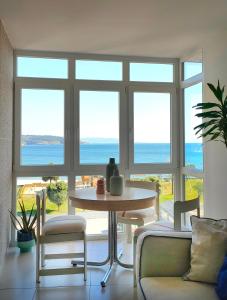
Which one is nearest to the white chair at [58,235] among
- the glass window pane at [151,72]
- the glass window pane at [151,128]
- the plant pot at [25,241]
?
the plant pot at [25,241]

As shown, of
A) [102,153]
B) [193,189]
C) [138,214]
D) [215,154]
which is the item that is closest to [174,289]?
[138,214]

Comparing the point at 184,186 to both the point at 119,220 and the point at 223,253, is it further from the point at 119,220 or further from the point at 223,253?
the point at 223,253

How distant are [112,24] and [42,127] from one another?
1.66m

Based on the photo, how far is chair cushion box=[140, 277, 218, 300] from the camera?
62.2 inches

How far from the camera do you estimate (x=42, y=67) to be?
371 cm

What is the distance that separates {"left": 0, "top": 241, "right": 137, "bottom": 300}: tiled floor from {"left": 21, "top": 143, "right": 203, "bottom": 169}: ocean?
130cm

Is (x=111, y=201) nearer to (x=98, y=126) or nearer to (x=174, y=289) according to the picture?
(x=174, y=289)

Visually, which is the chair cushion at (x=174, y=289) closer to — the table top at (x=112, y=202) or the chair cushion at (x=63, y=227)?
the table top at (x=112, y=202)

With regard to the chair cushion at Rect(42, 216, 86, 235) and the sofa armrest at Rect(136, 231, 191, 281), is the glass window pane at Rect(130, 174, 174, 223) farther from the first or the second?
the sofa armrest at Rect(136, 231, 191, 281)

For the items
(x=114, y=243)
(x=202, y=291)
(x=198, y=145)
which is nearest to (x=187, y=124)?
(x=198, y=145)

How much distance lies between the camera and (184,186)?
398cm

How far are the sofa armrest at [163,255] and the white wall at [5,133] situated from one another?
1.76 m

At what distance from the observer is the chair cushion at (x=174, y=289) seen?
158 cm

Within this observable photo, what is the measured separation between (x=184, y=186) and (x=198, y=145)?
0.72m
